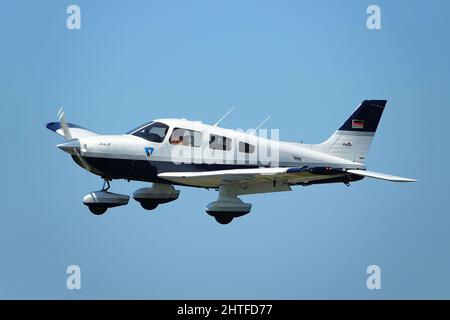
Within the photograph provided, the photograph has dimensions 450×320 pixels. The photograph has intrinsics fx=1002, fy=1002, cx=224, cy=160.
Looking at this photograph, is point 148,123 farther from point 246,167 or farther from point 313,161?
point 313,161

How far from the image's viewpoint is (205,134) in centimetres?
2952

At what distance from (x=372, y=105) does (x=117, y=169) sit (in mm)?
8092

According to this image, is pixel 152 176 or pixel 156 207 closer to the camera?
pixel 152 176

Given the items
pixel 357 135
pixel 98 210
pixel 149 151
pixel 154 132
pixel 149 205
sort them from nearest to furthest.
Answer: pixel 149 151
pixel 154 132
pixel 98 210
pixel 357 135
pixel 149 205

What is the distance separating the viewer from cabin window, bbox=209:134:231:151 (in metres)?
29.5

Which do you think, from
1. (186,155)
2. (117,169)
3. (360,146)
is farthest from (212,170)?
(360,146)

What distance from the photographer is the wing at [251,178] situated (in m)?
28.4

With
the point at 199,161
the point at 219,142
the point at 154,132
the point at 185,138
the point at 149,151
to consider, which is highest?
the point at 154,132

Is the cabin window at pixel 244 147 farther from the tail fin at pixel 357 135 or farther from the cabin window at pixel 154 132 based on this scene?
the tail fin at pixel 357 135

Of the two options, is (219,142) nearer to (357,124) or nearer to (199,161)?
(199,161)

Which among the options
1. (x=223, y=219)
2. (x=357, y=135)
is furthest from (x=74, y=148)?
(x=357, y=135)

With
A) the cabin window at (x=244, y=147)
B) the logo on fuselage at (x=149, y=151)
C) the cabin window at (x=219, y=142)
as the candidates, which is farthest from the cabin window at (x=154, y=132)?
the cabin window at (x=244, y=147)

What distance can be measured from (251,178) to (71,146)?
209 inches

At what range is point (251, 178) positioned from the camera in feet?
95.5
